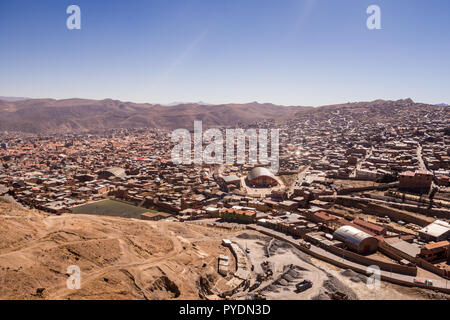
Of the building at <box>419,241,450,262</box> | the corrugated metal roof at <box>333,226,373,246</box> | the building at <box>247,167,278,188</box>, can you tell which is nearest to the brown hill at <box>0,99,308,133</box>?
the building at <box>247,167,278,188</box>

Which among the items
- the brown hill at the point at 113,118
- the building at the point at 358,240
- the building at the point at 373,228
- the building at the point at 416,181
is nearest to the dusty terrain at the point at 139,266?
the building at the point at 358,240

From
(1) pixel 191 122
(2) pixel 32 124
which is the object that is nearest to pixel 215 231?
(1) pixel 191 122

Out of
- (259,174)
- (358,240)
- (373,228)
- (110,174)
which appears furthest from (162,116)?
(358,240)

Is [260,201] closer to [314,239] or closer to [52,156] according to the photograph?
[314,239]

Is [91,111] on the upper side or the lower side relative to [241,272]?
upper

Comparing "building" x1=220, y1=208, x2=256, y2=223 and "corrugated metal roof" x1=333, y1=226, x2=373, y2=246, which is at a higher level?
"corrugated metal roof" x1=333, y1=226, x2=373, y2=246

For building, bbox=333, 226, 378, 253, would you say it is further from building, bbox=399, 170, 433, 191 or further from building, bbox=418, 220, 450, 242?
building, bbox=399, 170, 433, 191
